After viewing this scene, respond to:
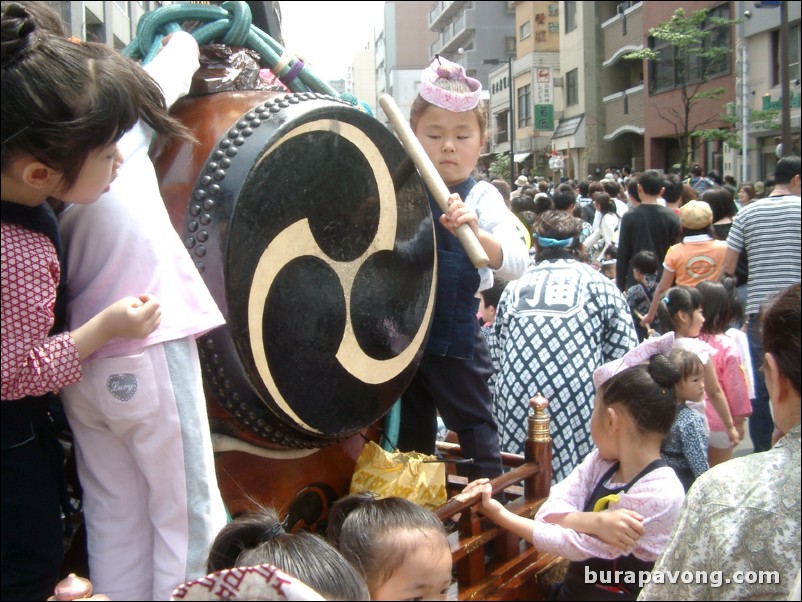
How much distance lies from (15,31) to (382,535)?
965 mm

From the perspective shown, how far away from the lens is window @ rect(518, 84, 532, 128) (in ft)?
67.1

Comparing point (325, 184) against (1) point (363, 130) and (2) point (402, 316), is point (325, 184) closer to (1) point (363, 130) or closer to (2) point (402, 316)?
(1) point (363, 130)

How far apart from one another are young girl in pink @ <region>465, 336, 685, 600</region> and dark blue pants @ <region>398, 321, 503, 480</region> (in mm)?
216

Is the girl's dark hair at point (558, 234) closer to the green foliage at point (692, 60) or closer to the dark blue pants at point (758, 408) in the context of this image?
the dark blue pants at point (758, 408)

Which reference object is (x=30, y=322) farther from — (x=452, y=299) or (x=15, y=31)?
(x=452, y=299)

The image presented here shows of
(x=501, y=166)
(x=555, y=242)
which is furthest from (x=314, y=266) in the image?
(x=501, y=166)

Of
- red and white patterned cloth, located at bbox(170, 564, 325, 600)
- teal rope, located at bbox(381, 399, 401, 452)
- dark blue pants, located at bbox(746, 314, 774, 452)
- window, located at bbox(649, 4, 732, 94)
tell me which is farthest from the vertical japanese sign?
red and white patterned cloth, located at bbox(170, 564, 325, 600)

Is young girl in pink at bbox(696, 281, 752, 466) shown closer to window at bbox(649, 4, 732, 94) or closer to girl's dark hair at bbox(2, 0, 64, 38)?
girl's dark hair at bbox(2, 0, 64, 38)

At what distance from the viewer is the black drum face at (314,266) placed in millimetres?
1518

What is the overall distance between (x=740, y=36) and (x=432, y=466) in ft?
47.9

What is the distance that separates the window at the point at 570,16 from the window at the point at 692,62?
10.5 feet

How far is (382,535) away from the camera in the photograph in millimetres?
1442

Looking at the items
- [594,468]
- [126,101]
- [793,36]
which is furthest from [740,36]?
[126,101]

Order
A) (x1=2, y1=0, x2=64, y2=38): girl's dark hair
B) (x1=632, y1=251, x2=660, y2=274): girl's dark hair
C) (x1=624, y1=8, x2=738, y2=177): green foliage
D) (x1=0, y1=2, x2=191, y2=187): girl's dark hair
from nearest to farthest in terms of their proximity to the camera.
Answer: (x1=0, y1=2, x2=191, y2=187): girl's dark hair, (x1=2, y1=0, x2=64, y2=38): girl's dark hair, (x1=632, y1=251, x2=660, y2=274): girl's dark hair, (x1=624, y1=8, x2=738, y2=177): green foliage
